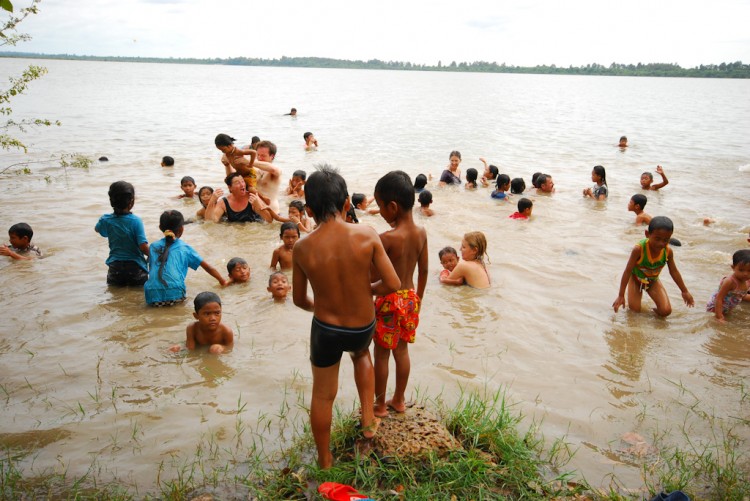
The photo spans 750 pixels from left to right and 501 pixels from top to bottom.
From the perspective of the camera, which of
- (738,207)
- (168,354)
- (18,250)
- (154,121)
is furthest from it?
(154,121)

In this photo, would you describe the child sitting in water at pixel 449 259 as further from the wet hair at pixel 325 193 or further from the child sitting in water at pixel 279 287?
the wet hair at pixel 325 193

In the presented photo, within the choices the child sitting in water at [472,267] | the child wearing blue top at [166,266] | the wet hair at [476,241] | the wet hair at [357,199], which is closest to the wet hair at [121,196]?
the child wearing blue top at [166,266]

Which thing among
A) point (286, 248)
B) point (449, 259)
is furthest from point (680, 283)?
point (286, 248)

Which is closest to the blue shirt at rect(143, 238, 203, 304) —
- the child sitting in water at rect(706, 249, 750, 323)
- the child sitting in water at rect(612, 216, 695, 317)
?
the child sitting in water at rect(612, 216, 695, 317)

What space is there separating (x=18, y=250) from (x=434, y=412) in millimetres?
6721

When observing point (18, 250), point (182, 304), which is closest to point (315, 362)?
point (182, 304)

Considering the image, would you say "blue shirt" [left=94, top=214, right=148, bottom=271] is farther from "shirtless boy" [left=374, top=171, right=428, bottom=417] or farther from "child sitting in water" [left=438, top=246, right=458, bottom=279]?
"shirtless boy" [left=374, top=171, right=428, bottom=417]

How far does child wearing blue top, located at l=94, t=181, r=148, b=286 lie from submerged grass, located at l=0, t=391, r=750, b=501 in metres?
3.12

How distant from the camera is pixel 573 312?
5859mm

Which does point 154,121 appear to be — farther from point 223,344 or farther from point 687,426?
point 687,426

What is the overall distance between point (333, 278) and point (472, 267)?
4064 mm

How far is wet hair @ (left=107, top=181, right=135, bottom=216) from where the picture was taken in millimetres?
5645

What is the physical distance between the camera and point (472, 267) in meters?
6.52

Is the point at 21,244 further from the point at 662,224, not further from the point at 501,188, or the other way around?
the point at 501,188
